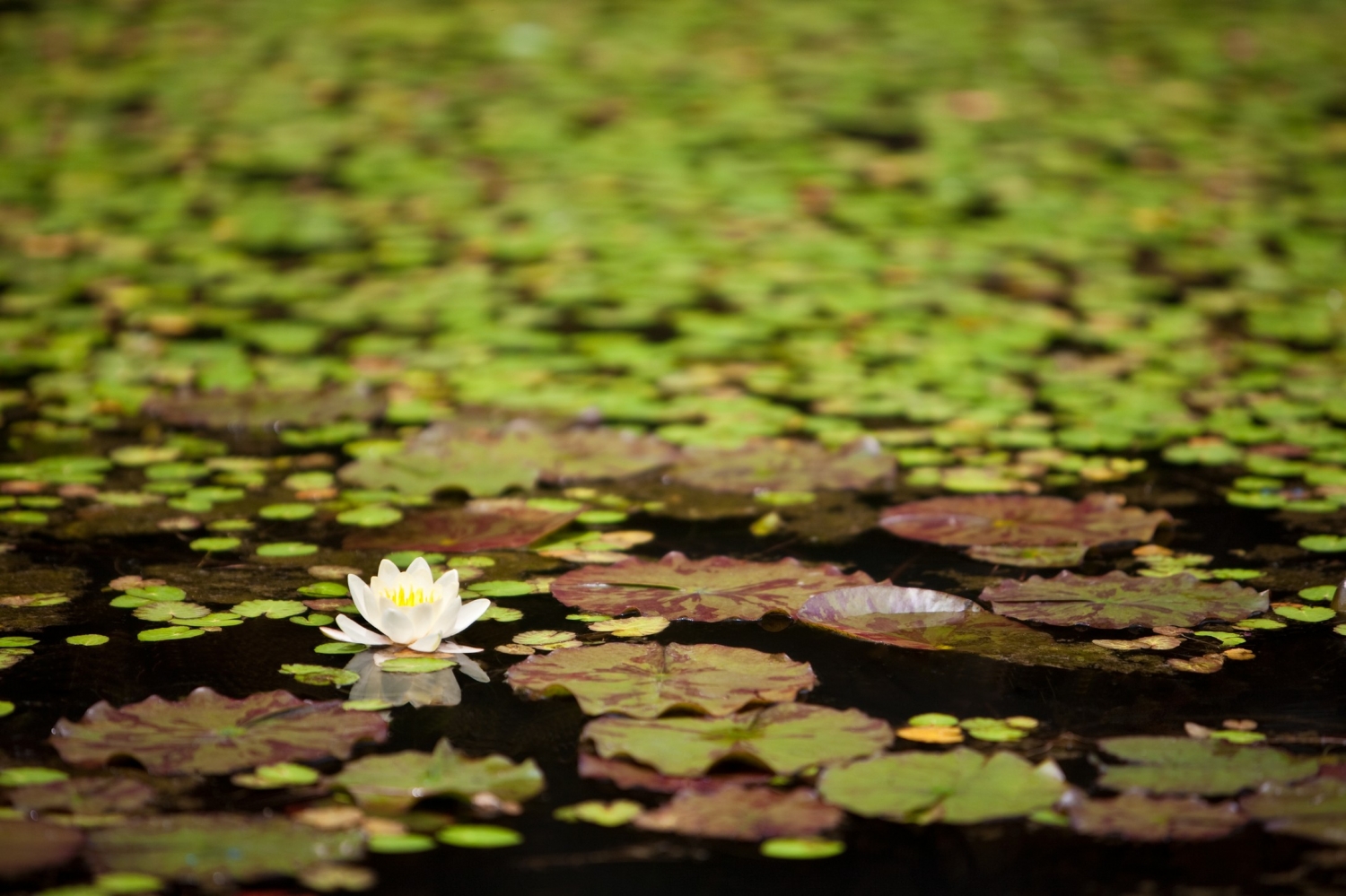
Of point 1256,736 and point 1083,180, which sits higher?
point 1083,180

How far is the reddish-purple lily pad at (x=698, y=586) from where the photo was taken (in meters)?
1.89

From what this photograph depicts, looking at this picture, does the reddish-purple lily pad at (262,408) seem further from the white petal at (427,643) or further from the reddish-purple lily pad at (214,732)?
the reddish-purple lily pad at (214,732)

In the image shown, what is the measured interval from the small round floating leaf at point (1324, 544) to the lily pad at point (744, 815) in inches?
45.4

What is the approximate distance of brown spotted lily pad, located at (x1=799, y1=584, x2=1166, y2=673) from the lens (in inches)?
70.6

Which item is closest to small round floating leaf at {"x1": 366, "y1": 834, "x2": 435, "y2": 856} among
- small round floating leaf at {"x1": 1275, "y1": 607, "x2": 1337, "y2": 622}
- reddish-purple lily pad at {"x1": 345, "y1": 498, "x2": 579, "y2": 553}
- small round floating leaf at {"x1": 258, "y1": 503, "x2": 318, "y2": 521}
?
reddish-purple lily pad at {"x1": 345, "y1": 498, "x2": 579, "y2": 553}

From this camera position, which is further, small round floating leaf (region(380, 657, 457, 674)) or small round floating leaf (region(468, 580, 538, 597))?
small round floating leaf (region(468, 580, 538, 597))

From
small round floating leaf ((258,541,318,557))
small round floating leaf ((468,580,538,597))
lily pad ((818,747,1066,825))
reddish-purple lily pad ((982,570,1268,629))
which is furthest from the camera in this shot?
small round floating leaf ((258,541,318,557))

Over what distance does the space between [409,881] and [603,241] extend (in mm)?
2759

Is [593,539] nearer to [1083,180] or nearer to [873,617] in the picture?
[873,617]

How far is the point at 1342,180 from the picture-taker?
4.42 m

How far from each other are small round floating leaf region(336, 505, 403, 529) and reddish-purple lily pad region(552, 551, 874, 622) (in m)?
0.39

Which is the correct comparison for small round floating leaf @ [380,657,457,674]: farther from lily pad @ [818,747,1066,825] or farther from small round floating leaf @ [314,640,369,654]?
lily pad @ [818,747,1066,825]

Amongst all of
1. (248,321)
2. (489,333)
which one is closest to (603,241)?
(489,333)

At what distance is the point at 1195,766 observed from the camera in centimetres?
150
